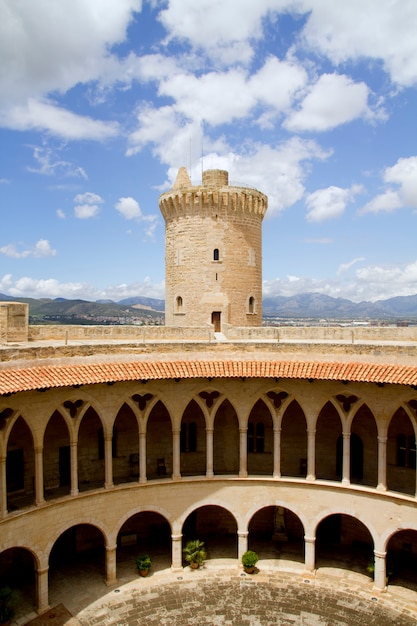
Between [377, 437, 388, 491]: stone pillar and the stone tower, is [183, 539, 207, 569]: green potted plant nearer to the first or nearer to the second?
[377, 437, 388, 491]: stone pillar

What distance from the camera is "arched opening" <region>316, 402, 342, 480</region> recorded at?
26.0 m

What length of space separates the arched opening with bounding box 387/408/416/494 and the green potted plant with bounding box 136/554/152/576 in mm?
11243

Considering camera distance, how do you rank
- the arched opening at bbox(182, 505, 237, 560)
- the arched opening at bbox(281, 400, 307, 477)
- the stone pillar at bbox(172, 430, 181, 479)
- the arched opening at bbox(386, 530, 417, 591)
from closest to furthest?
the arched opening at bbox(386, 530, 417, 591)
the stone pillar at bbox(172, 430, 181, 479)
the arched opening at bbox(281, 400, 307, 477)
the arched opening at bbox(182, 505, 237, 560)

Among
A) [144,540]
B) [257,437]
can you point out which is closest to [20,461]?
[144,540]

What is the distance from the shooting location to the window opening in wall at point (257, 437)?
26.9 metres

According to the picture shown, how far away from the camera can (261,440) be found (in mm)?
26891

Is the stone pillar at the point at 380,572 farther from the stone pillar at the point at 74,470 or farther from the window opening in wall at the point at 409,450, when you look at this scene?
the stone pillar at the point at 74,470

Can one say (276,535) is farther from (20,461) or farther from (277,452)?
(20,461)

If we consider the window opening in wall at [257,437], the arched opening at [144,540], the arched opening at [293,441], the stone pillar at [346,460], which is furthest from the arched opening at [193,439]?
the stone pillar at [346,460]

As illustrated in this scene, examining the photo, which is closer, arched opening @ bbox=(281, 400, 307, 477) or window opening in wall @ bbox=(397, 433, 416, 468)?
window opening in wall @ bbox=(397, 433, 416, 468)

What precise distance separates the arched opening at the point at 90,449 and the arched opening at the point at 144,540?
3547 mm

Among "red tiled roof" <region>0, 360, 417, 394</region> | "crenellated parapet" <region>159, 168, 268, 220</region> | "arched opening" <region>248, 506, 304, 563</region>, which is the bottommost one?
"arched opening" <region>248, 506, 304, 563</region>

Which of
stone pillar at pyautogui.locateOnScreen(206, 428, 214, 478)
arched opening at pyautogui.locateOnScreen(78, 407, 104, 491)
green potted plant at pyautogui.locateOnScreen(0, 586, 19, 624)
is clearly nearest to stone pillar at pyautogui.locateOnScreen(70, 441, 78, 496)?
arched opening at pyautogui.locateOnScreen(78, 407, 104, 491)

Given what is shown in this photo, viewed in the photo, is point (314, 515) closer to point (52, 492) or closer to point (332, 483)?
point (332, 483)
